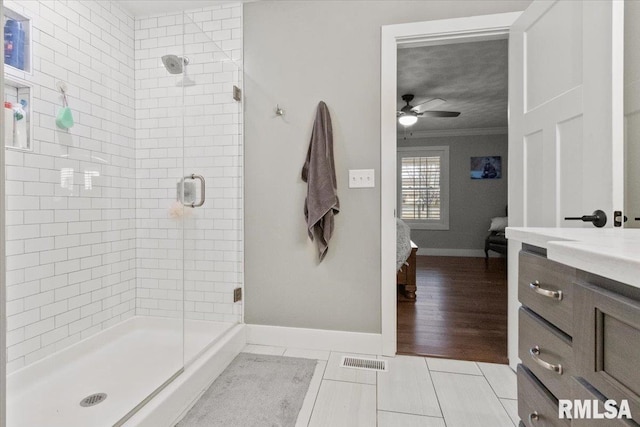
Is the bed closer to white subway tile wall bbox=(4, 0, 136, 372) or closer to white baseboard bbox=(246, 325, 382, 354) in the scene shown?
white baseboard bbox=(246, 325, 382, 354)

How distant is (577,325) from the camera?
641 mm

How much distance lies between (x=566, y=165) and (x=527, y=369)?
41.5 inches

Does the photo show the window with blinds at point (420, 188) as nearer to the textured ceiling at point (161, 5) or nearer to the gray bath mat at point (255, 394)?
the textured ceiling at point (161, 5)

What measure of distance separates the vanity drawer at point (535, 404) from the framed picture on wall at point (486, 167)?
18.7ft

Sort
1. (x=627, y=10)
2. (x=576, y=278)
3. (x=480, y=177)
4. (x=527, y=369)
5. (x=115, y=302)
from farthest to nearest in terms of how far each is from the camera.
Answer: (x=480, y=177), (x=115, y=302), (x=627, y=10), (x=527, y=369), (x=576, y=278)

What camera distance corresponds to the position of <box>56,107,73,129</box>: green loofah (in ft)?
6.13

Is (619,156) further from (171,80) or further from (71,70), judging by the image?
(71,70)

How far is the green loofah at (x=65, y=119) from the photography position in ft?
6.13

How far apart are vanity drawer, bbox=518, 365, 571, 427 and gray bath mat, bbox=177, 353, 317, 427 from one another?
973 mm

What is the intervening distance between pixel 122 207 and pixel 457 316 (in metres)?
2.97

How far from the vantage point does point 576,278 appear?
2.15 ft

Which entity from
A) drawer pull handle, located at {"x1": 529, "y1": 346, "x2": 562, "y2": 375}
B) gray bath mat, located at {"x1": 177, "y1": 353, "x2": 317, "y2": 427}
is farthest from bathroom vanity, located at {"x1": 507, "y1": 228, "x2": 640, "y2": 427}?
gray bath mat, located at {"x1": 177, "y1": 353, "x2": 317, "y2": 427}

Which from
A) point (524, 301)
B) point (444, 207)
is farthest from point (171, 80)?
point (444, 207)

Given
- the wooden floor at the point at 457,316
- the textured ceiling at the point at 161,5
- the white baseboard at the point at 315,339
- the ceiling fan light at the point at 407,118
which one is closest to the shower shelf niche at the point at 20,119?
the textured ceiling at the point at 161,5
